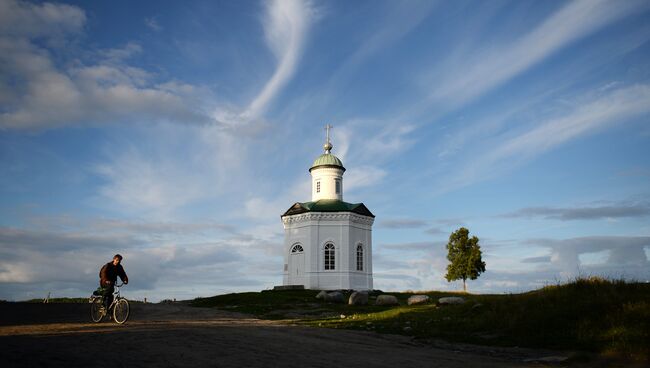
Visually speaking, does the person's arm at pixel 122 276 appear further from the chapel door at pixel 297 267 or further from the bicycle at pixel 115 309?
the chapel door at pixel 297 267

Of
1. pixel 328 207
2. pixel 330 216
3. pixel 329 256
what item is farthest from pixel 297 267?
pixel 328 207

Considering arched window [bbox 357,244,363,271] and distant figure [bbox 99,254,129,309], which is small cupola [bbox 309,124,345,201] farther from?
distant figure [bbox 99,254,129,309]

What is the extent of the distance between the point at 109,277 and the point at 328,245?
1046 inches

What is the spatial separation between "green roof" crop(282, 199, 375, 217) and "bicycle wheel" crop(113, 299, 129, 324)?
1054 inches

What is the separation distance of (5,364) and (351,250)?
34207 mm

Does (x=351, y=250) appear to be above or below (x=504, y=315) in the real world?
above

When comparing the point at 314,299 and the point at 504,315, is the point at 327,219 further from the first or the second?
the point at 504,315

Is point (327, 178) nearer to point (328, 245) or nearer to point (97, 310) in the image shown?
point (328, 245)

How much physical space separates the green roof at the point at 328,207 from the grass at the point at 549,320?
819 inches

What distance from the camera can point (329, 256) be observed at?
40.6 m

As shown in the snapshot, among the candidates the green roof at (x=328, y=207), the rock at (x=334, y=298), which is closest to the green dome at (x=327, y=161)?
the green roof at (x=328, y=207)

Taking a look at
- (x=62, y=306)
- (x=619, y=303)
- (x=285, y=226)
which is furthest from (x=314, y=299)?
(x=619, y=303)

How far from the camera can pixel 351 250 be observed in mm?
40688

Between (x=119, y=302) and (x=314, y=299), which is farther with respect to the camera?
(x=314, y=299)
